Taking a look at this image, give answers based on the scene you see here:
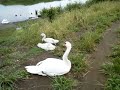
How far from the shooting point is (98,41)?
28.6 ft

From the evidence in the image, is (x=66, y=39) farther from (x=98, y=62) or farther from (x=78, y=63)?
(x=78, y=63)

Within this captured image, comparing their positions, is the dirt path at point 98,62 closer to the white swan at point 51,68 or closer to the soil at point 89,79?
the soil at point 89,79

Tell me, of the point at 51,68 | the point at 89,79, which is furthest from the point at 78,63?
the point at 51,68

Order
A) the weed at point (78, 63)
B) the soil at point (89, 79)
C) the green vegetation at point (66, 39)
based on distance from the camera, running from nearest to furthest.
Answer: the soil at point (89, 79)
the weed at point (78, 63)
the green vegetation at point (66, 39)

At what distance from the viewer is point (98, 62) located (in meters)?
7.03

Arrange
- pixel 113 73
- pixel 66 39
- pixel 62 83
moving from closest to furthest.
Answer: pixel 62 83
pixel 113 73
pixel 66 39

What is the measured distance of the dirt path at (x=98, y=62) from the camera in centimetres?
578

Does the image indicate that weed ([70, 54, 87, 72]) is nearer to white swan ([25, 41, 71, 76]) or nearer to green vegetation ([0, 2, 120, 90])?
green vegetation ([0, 2, 120, 90])

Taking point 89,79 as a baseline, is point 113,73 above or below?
above

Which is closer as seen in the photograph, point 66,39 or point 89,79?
point 89,79

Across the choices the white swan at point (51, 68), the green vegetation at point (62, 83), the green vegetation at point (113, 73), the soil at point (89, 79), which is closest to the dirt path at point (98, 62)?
the soil at point (89, 79)

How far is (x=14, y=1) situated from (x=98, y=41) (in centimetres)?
2421

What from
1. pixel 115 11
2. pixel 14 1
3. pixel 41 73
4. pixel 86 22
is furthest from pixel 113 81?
pixel 14 1

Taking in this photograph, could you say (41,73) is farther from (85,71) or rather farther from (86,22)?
(86,22)
